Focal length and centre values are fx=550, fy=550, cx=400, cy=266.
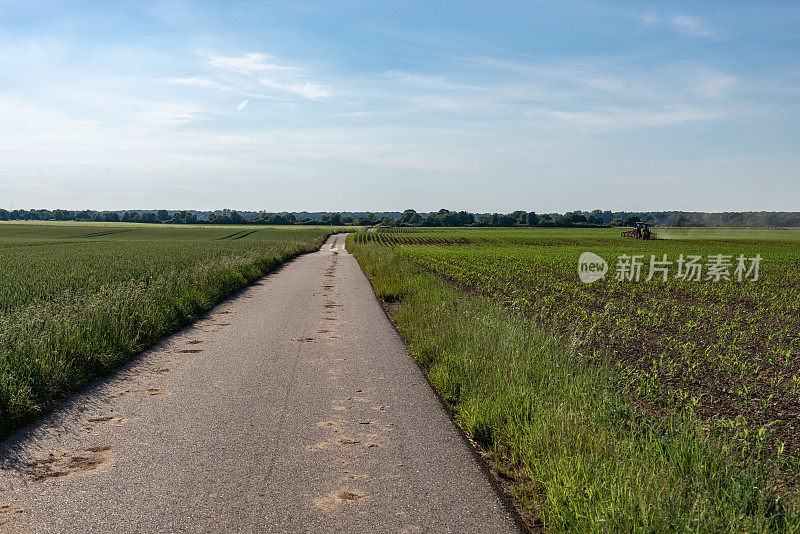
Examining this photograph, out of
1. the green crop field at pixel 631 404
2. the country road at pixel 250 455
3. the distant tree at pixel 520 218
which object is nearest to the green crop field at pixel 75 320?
the country road at pixel 250 455

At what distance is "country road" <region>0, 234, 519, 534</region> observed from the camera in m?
4.20

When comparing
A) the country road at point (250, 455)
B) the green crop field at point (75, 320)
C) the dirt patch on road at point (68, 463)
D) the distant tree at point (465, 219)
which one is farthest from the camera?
the distant tree at point (465, 219)

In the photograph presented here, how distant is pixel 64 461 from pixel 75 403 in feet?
6.83

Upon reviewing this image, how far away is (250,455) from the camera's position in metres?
5.35

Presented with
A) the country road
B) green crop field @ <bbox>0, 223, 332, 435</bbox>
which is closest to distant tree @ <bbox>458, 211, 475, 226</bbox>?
green crop field @ <bbox>0, 223, 332, 435</bbox>

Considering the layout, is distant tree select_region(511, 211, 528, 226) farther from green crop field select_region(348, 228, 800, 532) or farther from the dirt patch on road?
the dirt patch on road

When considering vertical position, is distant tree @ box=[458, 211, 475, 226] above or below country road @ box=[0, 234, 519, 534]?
above

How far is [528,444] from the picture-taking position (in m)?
5.06

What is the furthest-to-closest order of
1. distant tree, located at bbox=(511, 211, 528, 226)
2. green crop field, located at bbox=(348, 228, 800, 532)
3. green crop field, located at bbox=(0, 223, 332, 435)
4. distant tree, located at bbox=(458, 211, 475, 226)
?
1. distant tree, located at bbox=(458, 211, 475, 226)
2. distant tree, located at bbox=(511, 211, 528, 226)
3. green crop field, located at bbox=(0, 223, 332, 435)
4. green crop field, located at bbox=(348, 228, 800, 532)

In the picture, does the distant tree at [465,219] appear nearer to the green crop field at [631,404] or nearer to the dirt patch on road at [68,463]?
the green crop field at [631,404]

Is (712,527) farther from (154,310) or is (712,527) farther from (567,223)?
(567,223)

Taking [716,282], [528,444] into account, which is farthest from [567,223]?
[528,444]

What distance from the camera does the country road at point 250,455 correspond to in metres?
4.20

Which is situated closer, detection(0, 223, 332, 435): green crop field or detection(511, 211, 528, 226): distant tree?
detection(0, 223, 332, 435): green crop field
